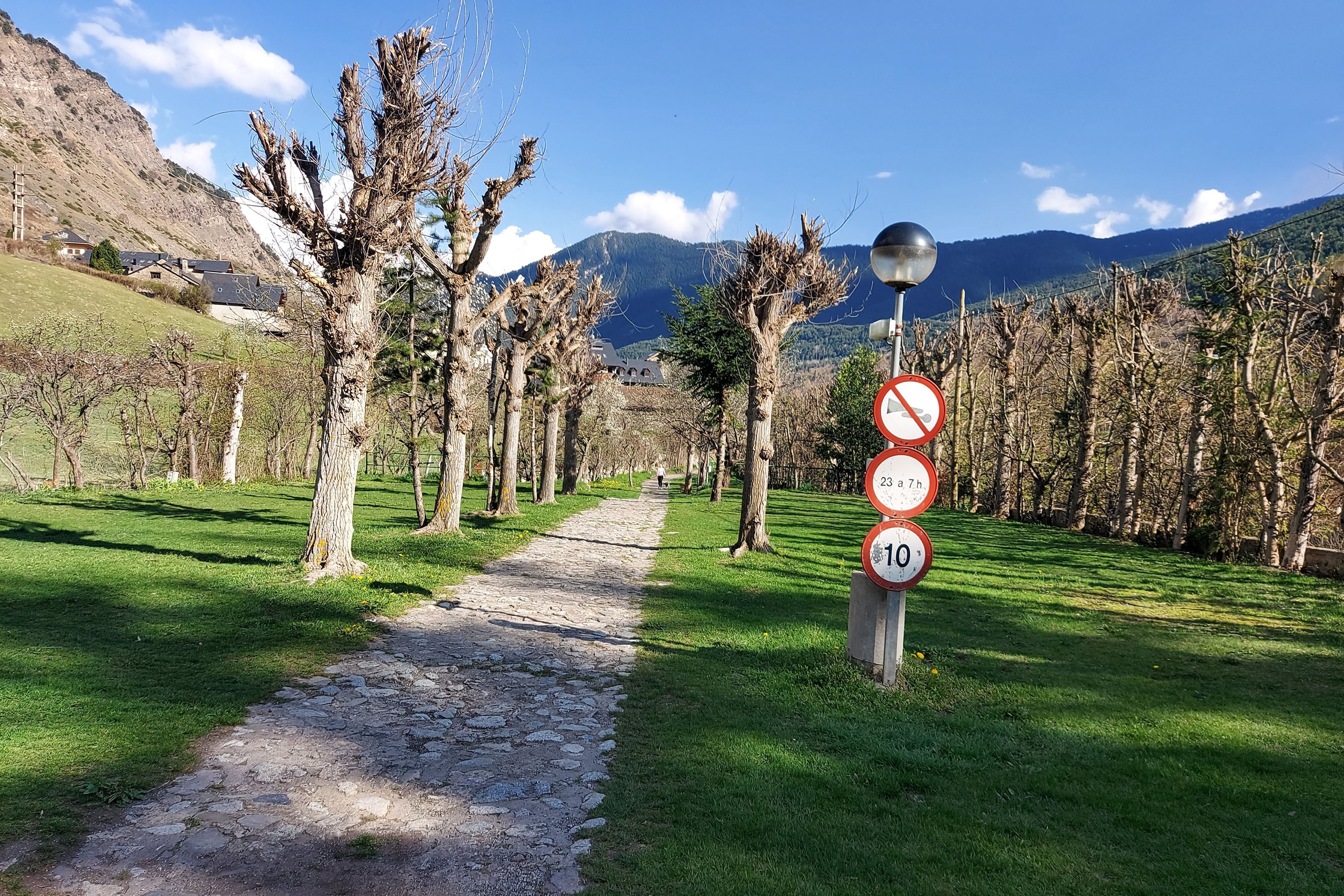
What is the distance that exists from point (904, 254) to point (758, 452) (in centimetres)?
716

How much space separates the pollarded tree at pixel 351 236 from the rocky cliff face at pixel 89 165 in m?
75.4

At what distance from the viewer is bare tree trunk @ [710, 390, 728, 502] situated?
1112 inches

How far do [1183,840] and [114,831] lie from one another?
5.24 metres

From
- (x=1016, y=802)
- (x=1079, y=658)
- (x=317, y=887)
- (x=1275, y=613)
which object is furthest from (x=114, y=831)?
(x=1275, y=613)

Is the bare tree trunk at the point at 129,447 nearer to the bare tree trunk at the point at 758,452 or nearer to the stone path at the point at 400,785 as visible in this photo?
the bare tree trunk at the point at 758,452

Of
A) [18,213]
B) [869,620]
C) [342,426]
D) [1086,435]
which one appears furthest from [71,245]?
[869,620]

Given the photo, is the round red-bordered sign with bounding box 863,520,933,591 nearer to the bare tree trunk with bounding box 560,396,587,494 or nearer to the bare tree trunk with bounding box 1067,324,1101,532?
the bare tree trunk with bounding box 560,396,587,494

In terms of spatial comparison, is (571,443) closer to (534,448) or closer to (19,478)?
(534,448)

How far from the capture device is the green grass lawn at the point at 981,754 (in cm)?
347

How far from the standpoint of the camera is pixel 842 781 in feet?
14.5

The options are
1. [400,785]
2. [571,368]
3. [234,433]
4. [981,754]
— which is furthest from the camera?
[234,433]

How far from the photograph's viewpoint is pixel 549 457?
2317 cm

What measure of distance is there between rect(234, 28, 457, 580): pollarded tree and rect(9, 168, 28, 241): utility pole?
92085 mm

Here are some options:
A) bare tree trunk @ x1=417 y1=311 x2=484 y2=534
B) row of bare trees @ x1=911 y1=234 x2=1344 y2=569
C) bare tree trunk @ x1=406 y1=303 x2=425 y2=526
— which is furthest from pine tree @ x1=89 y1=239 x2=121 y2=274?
row of bare trees @ x1=911 y1=234 x2=1344 y2=569
